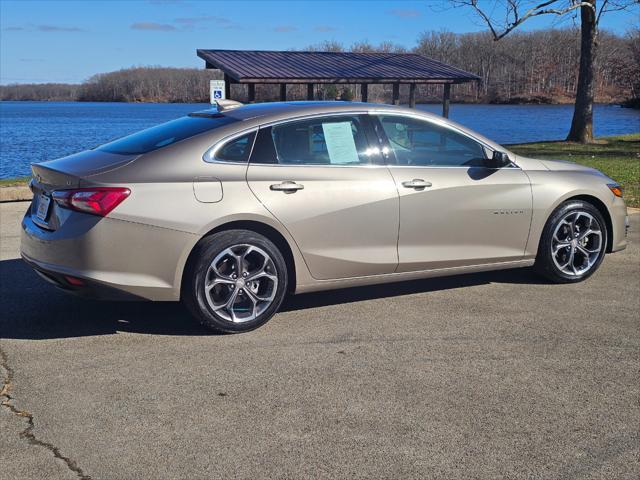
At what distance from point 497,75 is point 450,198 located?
9475 centimetres

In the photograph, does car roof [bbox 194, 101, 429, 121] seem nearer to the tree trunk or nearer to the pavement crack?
the pavement crack

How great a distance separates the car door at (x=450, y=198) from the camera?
567cm

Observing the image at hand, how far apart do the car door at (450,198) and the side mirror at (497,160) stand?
0.05 m

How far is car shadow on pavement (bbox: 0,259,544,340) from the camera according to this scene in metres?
5.22

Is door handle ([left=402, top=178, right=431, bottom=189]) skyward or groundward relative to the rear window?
groundward

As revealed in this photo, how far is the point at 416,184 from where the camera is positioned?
5.64 metres

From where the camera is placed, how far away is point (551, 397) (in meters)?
4.04

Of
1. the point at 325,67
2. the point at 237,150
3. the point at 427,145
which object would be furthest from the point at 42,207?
the point at 325,67

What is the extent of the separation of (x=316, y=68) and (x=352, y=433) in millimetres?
19529

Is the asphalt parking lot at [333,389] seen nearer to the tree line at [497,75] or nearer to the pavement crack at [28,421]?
the pavement crack at [28,421]

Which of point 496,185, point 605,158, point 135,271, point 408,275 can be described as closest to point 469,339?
point 408,275

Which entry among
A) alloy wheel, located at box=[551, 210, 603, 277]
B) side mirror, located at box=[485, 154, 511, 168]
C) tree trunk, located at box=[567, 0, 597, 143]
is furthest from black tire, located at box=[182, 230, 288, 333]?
tree trunk, located at box=[567, 0, 597, 143]

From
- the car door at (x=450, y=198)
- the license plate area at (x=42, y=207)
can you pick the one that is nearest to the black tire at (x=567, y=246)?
the car door at (x=450, y=198)

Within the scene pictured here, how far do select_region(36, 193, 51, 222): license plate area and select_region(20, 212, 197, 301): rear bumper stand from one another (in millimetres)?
143
